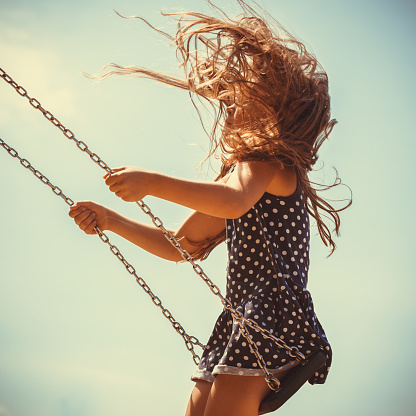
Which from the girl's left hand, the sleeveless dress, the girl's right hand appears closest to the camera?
the girl's left hand

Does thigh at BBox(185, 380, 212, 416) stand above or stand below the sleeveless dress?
below

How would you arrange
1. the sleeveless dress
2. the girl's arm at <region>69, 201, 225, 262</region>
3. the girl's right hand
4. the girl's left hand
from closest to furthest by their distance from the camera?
the girl's left hand < the sleeveless dress < the girl's right hand < the girl's arm at <region>69, 201, 225, 262</region>

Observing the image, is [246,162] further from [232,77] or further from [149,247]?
[149,247]

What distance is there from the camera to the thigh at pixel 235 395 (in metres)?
1.40

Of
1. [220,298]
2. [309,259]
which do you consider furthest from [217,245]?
[220,298]

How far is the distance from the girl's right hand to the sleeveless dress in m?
0.34

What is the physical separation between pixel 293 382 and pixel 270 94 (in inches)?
26.2

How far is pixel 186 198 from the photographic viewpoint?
1.38m

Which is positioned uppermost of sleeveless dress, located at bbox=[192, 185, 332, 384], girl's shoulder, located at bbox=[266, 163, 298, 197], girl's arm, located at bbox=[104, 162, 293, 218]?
girl's shoulder, located at bbox=[266, 163, 298, 197]

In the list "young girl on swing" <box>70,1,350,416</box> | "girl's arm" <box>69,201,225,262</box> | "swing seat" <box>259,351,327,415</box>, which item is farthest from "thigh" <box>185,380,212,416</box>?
"girl's arm" <box>69,201,225,262</box>

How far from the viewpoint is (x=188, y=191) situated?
4.51 feet

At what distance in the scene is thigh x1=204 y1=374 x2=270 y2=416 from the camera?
140 centimetres

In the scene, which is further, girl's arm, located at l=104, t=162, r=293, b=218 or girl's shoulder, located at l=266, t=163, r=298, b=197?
girl's shoulder, located at l=266, t=163, r=298, b=197

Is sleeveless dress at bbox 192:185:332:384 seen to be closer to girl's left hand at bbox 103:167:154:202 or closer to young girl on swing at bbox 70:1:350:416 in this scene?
young girl on swing at bbox 70:1:350:416
